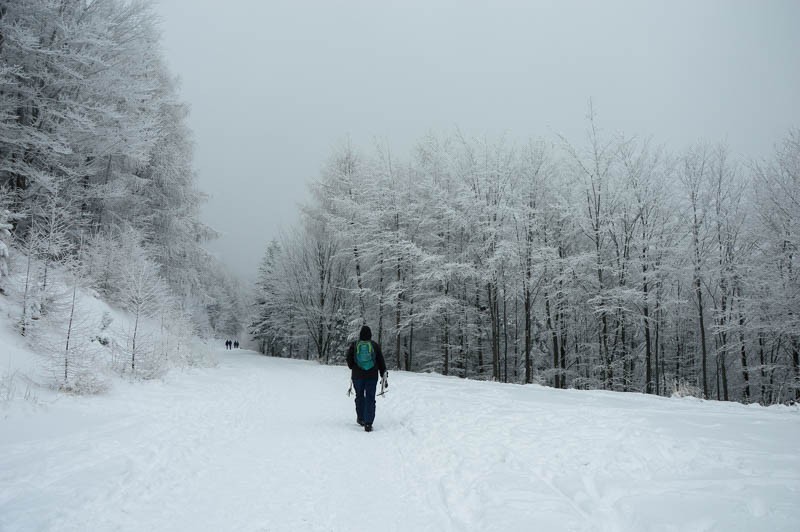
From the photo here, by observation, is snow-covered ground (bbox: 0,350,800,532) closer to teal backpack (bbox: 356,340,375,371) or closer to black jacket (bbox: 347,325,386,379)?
black jacket (bbox: 347,325,386,379)

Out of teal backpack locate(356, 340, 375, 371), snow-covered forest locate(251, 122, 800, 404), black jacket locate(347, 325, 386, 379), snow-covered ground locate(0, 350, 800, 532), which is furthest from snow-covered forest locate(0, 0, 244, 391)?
snow-covered forest locate(251, 122, 800, 404)

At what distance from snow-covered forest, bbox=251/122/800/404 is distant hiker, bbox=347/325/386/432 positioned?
402 inches

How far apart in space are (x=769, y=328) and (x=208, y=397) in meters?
21.0

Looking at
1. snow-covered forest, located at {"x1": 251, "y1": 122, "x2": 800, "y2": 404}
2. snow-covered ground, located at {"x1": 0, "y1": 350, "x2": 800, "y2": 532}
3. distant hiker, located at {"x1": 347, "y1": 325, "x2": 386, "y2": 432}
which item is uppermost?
snow-covered forest, located at {"x1": 251, "y1": 122, "x2": 800, "y2": 404}

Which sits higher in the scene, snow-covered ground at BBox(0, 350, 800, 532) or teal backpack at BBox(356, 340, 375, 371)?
teal backpack at BBox(356, 340, 375, 371)

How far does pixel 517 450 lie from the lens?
5414mm

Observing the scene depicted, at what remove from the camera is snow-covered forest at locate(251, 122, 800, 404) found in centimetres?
1719

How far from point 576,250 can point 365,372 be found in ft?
54.1

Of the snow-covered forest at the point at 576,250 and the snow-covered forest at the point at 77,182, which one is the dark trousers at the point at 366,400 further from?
the snow-covered forest at the point at 576,250

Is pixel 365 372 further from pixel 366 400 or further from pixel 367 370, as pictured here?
A: pixel 366 400

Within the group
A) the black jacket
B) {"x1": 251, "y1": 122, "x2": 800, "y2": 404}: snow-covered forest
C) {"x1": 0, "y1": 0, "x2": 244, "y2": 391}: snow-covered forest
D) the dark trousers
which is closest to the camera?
the dark trousers

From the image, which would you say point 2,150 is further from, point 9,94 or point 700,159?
point 700,159

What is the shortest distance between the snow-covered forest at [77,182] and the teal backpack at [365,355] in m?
5.40

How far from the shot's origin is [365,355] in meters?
7.84
